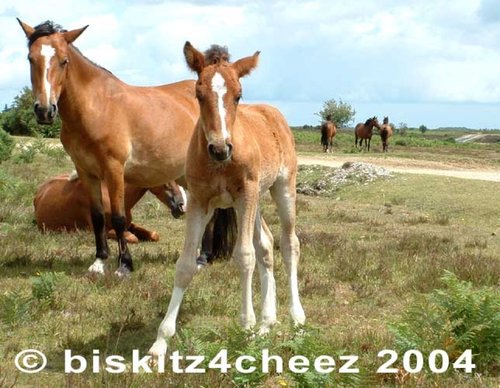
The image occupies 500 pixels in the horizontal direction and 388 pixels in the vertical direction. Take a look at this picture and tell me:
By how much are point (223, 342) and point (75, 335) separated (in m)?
1.51

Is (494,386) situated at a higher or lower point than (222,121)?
lower

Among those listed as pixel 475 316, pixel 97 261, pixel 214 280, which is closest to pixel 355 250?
pixel 214 280

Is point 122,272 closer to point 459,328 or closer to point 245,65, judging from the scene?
point 245,65

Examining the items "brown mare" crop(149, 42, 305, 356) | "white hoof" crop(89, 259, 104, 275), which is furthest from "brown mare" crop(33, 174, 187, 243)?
"brown mare" crop(149, 42, 305, 356)

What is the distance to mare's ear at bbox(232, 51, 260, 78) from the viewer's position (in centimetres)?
597

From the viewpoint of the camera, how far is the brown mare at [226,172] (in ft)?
18.3

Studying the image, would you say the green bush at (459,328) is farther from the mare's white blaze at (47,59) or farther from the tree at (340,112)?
the tree at (340,112)

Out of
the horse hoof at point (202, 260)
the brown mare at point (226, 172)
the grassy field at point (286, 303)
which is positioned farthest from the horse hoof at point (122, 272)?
the brown mare at point (226, 172)

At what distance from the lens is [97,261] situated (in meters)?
9.23

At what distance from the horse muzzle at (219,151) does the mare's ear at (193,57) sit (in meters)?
0.81

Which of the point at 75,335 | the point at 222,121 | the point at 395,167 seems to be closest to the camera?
the point at 222,121

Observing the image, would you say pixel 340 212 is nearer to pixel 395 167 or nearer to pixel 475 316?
pixel 475 316

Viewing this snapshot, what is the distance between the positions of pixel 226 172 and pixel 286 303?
206 centimetres

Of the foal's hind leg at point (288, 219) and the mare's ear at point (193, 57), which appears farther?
the foal's hind leg at point (288, 219)
